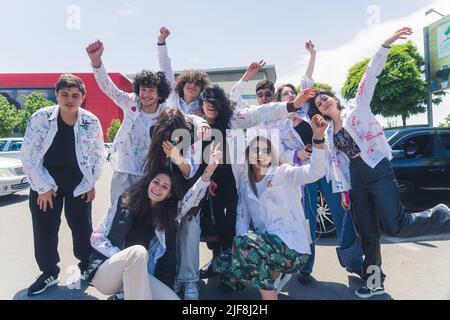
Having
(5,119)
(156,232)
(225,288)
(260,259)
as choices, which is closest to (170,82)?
(156,232)

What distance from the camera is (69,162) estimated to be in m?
2.96

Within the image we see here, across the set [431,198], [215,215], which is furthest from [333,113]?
[431,198]

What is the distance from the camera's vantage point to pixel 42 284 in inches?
114

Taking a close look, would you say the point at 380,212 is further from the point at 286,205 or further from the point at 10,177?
the point at 10,177

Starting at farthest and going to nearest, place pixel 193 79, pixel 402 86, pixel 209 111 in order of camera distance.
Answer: pixel 402 86 → pixel 193 79 → pixel 209 111

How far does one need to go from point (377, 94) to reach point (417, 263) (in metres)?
15.5

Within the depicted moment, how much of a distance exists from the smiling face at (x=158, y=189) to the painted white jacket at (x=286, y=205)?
27.5 inches

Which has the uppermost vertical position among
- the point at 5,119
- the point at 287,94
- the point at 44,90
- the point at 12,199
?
the point at 44,90

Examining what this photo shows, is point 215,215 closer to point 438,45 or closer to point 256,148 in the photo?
point 256,148

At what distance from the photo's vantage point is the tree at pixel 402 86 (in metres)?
16.0

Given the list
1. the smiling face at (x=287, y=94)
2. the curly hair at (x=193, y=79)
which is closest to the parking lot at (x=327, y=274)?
the smiling face at (x=287, y=94)

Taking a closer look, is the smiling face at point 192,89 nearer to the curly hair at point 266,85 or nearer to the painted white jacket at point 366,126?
the curly hair at point 266,85

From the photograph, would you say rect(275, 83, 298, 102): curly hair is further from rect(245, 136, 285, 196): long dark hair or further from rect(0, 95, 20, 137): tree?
rect(0, 95, 20, 137): tree

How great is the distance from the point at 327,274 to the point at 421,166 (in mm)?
2522
